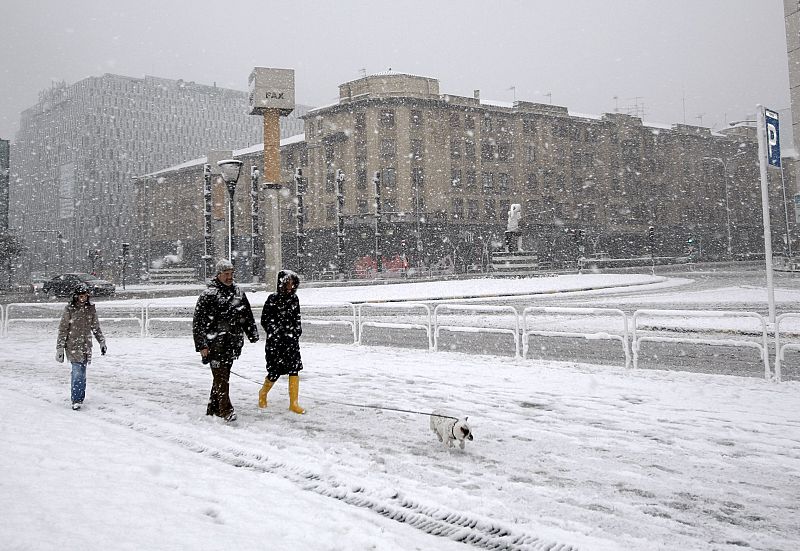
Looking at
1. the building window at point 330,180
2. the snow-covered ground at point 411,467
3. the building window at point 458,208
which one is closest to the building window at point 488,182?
the building window at point 458,208

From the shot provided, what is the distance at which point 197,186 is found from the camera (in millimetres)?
82125

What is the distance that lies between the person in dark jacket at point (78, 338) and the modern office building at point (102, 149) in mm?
114302

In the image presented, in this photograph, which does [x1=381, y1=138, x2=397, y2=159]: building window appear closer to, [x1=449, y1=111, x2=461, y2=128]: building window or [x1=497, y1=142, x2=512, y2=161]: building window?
[x1=449, y1=111, x2=461, y2=128]: building window

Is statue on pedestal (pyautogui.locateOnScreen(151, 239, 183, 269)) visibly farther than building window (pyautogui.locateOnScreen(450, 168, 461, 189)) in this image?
Yes

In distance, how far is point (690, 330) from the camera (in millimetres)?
13797

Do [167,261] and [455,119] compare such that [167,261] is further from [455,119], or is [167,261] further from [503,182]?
[503,182]

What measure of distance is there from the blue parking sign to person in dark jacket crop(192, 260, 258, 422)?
427 inches

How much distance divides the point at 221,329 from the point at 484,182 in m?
57.3

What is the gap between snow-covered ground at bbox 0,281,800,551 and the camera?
416 centimetres

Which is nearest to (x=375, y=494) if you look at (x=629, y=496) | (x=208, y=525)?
(x=208, y=525)

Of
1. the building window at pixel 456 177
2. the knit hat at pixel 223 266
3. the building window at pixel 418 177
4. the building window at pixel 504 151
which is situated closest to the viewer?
the knit hat at pixel 223 266

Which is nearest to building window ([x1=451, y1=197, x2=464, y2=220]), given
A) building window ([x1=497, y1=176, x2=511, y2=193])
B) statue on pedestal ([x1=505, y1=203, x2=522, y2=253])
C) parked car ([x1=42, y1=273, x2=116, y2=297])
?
building window ([x1=497, y1=176, x2=511, y2=193])

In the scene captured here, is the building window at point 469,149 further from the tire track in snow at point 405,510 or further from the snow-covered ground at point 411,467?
the tire track in snow at point 405,510

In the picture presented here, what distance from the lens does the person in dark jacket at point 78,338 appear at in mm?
8266
